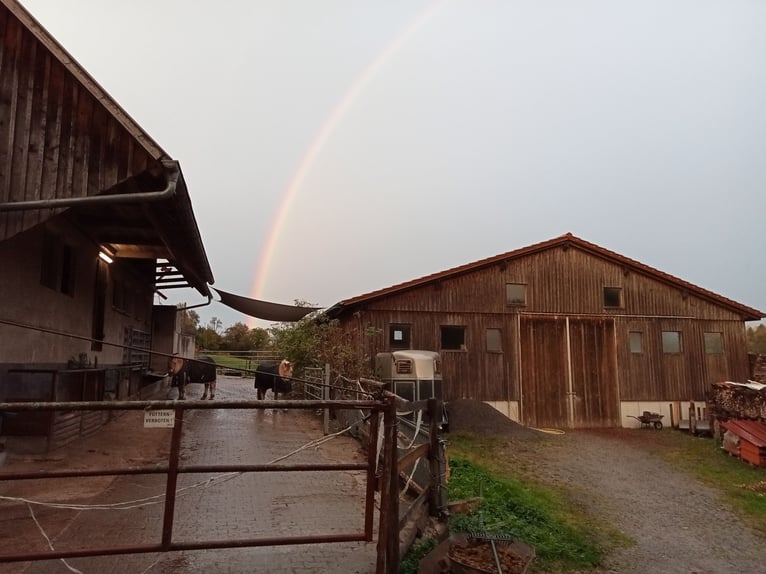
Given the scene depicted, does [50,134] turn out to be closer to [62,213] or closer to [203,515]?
[62,213]

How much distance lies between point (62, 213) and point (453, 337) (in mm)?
11224

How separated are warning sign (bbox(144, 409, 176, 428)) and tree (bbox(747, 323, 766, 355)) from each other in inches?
1743

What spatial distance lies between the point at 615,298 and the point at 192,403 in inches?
635

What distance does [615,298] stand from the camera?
1698 cm

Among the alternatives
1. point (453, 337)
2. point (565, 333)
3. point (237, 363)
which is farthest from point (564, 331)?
point (237, 363)

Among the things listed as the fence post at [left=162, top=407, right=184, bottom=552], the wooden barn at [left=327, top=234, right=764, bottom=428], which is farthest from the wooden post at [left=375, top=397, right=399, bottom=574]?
the wooden barn at [left=327, top=234, right=764, bottom=428]

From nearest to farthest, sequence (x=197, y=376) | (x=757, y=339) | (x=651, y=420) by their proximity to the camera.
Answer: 1. (x=651, y=420)
2. (x=197, y=376)
3. (x=757, y=339)

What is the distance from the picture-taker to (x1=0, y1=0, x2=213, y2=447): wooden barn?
219 inches

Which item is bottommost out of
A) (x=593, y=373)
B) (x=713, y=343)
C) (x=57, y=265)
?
(x=593, y=373)

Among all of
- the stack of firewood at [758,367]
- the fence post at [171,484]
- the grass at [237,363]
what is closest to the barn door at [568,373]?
the stack of firewood at [758,367]

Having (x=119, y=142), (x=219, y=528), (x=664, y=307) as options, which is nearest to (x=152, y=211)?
(x=119, y=142)

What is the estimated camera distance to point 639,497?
803 cm

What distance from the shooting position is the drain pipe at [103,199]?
5316 mm

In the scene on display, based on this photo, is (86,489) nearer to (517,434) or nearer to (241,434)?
(241,434)
